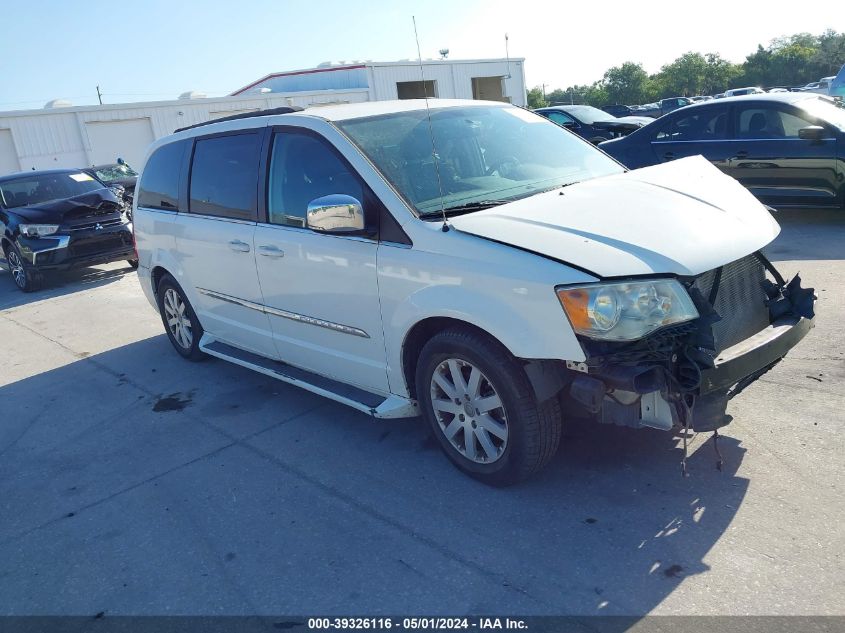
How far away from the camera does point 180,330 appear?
20.1 feet

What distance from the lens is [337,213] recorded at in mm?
3703

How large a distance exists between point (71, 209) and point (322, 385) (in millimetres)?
8131

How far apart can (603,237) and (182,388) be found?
12.5 ft

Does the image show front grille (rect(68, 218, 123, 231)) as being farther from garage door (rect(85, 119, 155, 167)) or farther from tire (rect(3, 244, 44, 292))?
garage door (rect(85, 119, 155, 167))

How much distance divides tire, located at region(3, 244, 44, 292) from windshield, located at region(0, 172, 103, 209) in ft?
2.70

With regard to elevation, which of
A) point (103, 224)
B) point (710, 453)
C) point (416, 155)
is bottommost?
point (710, 453)

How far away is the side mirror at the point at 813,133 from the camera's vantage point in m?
8.03

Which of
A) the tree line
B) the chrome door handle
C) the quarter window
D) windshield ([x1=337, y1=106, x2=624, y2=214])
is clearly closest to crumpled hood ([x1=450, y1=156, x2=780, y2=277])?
Answer: windshield ([x1=337, y1=106, x2=624, y2=214])

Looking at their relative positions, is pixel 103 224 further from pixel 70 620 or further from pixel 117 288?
pixel 70 620

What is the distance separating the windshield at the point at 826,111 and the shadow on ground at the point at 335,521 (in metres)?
6.15

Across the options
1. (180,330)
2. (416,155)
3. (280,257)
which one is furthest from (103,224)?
(416,155)

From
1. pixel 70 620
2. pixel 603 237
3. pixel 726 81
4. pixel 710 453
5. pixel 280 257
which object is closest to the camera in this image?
pixel 70 620

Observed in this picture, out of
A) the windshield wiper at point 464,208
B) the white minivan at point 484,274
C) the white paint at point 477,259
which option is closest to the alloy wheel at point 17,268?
the white minivan at point 484,274

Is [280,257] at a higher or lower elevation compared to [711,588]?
higher
